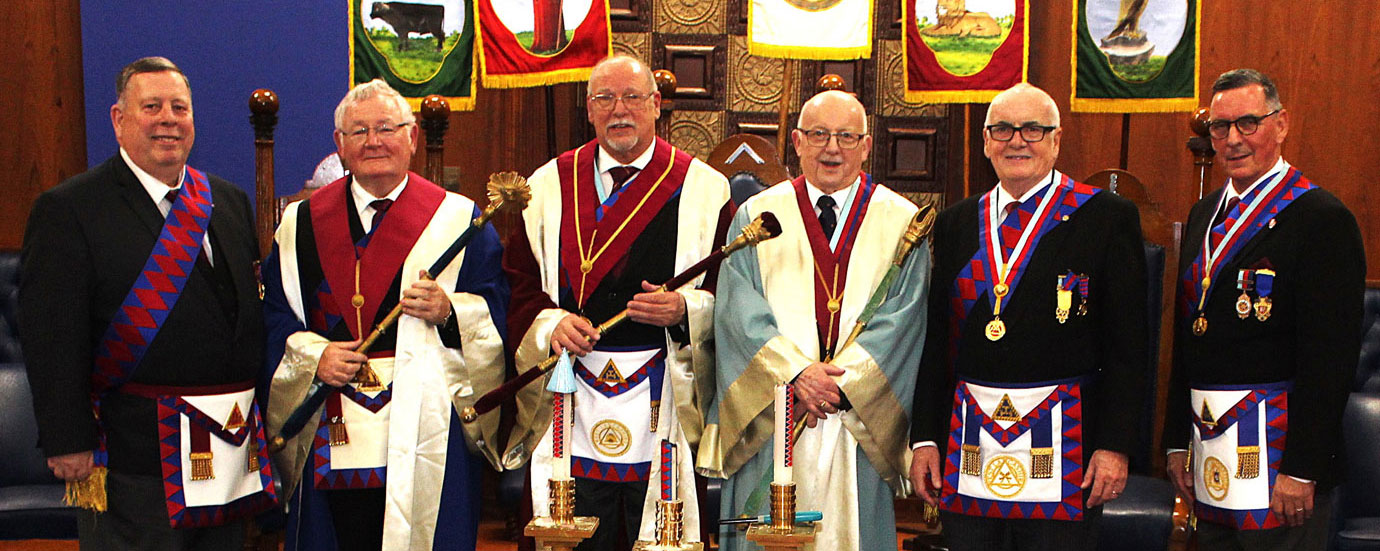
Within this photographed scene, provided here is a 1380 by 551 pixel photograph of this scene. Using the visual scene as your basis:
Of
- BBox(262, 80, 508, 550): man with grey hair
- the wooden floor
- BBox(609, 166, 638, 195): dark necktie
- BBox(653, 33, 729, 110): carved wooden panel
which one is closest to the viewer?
BBox(262, 80, 508, 550): man with grey hair

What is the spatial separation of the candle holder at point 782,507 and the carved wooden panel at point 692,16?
512cm

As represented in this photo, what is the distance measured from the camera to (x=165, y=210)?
316cm

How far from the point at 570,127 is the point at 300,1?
150cm

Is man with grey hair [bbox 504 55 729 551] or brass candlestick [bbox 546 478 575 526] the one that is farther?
man with grey hair [bbox 504 55 729 551]

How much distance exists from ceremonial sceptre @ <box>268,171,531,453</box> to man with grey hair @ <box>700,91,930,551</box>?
1.99 feet

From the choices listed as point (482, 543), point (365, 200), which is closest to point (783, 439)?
point (365, 200)

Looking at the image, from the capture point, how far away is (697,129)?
22.7 ft

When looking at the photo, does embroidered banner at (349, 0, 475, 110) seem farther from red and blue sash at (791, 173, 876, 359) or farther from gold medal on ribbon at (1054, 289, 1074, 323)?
gold medal on ribbon at (1054, 289, 1074, 323)

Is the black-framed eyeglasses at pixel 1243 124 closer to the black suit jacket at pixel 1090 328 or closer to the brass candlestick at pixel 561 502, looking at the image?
the black suit jacket at pixel 1090 328

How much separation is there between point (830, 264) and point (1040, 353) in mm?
605

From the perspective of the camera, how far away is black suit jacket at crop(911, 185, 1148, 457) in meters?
2.93

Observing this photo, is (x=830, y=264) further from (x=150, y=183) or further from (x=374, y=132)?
(x=150, y=183)

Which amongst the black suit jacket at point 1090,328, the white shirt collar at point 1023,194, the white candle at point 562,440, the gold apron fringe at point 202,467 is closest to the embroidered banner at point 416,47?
the gold apron fringe at point 202,467

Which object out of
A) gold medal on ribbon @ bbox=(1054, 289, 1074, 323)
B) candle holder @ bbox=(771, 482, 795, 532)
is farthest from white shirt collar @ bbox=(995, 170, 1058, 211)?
candle holder @ bbox=(771, 482, 795, 532)
